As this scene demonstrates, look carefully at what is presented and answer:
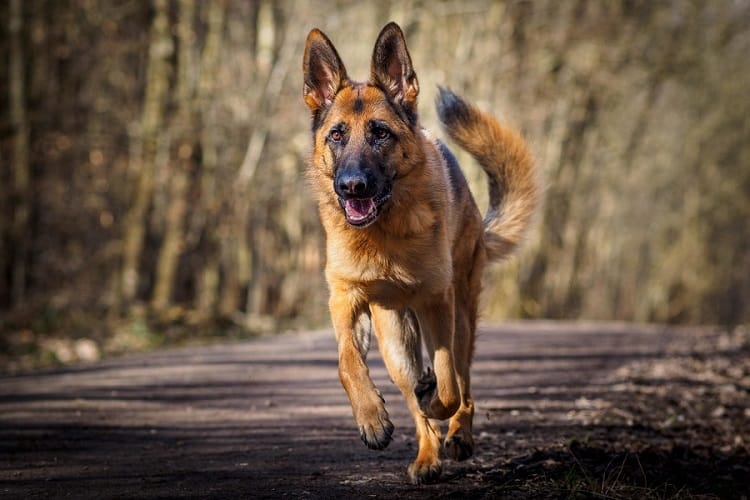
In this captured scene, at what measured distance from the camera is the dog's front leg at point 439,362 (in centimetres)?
542

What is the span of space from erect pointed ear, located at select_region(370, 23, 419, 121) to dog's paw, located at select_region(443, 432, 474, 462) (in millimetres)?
1980

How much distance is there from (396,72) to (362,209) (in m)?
1.02

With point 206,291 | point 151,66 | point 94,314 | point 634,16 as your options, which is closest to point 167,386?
point 94,314

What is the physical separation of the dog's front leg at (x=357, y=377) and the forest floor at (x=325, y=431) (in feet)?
1.05

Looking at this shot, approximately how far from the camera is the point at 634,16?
28047mm

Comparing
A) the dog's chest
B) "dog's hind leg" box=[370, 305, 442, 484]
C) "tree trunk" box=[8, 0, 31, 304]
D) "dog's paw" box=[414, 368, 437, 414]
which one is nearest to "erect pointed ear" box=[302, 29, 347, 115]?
the dog's chest

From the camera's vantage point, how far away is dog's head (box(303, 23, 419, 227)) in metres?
5.24

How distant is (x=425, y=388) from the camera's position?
223 inches

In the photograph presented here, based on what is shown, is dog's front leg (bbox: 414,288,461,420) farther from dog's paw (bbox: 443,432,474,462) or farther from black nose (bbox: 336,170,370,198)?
black nose (bbox: 336,170,370,198)

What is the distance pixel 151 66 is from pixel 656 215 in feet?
87.4

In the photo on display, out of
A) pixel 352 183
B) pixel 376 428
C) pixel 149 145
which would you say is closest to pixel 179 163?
pixel 149 145

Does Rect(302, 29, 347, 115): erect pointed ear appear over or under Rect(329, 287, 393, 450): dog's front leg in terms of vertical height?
over

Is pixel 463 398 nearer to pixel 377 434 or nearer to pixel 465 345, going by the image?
pixel 465 345

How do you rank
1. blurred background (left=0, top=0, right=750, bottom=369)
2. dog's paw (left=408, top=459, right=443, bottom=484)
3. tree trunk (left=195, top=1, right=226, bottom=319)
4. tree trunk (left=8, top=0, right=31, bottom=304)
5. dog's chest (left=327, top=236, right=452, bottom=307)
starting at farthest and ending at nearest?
1. tree trunk (left=195, top=1, right=226, bottom=319)
2. blurred background (left=0, top=0, right=750, bottom=369)
3. tree trunk (left=8, top=0, right=31, bottom=304)
4. dog's chest (left=327, top=236, right=452, bottom=307)
5. dog's paw (left=408, top=459, right=443, bottom=484)
